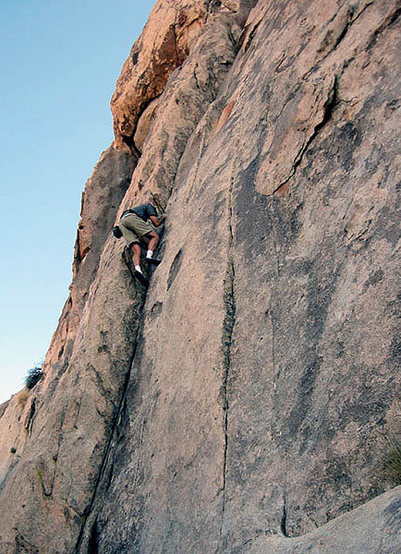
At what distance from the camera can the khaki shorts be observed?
11.0 meters

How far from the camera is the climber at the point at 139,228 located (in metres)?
10.8

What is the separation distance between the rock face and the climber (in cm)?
39

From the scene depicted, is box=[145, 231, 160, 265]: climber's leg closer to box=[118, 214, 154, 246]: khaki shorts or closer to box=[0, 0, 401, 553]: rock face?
box=[118, 214, 154, 246]: khaki shorts

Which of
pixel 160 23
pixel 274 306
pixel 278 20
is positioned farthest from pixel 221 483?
pixel 160 23

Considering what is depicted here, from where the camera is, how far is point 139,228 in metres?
11.0

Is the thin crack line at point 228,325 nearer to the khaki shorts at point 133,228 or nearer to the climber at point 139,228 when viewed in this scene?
the climber at point 139,228

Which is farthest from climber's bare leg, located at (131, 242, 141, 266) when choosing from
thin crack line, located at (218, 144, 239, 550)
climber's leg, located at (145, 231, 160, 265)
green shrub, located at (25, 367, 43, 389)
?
green shrub, located at (25, 367, 43, 389)

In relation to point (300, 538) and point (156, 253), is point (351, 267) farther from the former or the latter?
point (156, 253)

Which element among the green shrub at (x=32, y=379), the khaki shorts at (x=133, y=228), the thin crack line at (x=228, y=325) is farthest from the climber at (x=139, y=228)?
the green shrub at (x=32, y=379)

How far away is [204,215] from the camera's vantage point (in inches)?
361

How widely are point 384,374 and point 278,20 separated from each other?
7.71 m

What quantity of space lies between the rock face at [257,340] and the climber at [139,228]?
39cm

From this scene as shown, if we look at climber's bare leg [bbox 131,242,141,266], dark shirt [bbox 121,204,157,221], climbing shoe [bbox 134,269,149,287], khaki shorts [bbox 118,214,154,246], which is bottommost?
climbing shoe [bbox 134,269,149,287]

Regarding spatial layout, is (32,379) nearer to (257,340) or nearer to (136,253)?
(136,253)
